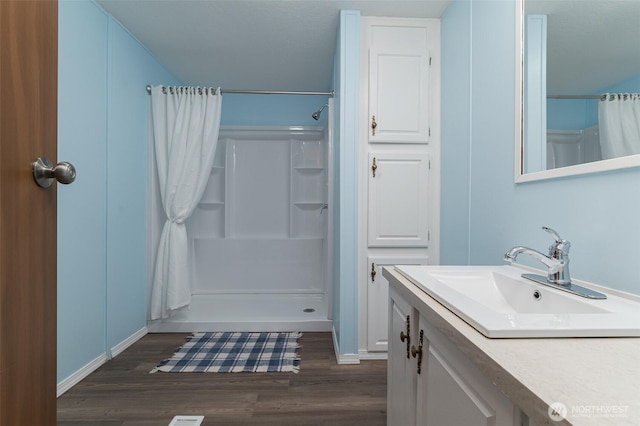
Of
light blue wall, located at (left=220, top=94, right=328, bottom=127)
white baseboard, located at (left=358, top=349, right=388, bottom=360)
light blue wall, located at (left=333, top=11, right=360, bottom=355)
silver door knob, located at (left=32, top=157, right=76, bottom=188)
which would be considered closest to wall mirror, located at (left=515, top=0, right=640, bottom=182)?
light blue wall, located at (left=333, top=11, right=360, bottom=355)

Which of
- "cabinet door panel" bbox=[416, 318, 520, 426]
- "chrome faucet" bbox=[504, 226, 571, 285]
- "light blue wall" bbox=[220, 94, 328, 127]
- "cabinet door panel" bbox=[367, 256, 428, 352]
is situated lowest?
"cabinet door panel" bbox=[367, 256, 428, 352]

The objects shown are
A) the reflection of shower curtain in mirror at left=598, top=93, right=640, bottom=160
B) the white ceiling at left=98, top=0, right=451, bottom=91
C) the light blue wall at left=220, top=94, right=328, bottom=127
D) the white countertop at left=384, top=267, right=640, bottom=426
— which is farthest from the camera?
the light blue wall at left=220, top=94, right=328, bottom=127

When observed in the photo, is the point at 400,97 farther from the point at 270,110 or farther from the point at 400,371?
the point at 270,110

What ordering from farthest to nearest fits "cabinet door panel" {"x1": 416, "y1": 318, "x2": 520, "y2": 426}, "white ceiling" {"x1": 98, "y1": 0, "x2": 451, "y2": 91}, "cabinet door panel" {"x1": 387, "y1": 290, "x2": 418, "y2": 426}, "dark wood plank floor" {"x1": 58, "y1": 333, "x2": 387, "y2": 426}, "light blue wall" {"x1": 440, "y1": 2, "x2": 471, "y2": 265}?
1. "white ceiling" {"x1": 98, "y1": 0, "x2": 451, "y2": 91}
2. "light blue wall" {"x1": 440, "y1": 2, "x2": 471, "y2": 265}
3. "dark wood plank floor" {"x1": 58, "y1": 333, "x2": 387, "y2": 426}
4. "cabinet door panel" {"x1": 387, "y1": 290, "x2": 418, "y2": 426}
5. "cabinet door panel" {"x1": 416, "y1": 318, "x2": 520, "y2": 426}

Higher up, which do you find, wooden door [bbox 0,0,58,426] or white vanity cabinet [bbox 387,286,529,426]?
wooden door [bbox 0,0,58,426]

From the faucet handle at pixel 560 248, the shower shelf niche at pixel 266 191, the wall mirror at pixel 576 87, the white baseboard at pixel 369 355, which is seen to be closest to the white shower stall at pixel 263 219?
the shower shelf niche at pixel 266 191

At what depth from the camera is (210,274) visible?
3652 mm

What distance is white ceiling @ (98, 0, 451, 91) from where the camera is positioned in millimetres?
2068

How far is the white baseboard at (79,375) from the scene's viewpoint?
5.90 ft

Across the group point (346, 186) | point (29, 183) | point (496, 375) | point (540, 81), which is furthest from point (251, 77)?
point (496, 375)

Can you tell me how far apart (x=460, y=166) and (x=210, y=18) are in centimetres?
189

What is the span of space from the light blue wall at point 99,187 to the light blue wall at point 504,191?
2185mm

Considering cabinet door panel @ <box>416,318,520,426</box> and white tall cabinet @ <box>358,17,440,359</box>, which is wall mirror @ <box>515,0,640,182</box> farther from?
white tall cabinet @ <box>358,17,440,359</box>

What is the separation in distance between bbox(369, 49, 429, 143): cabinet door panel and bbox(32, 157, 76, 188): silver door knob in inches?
69.6
